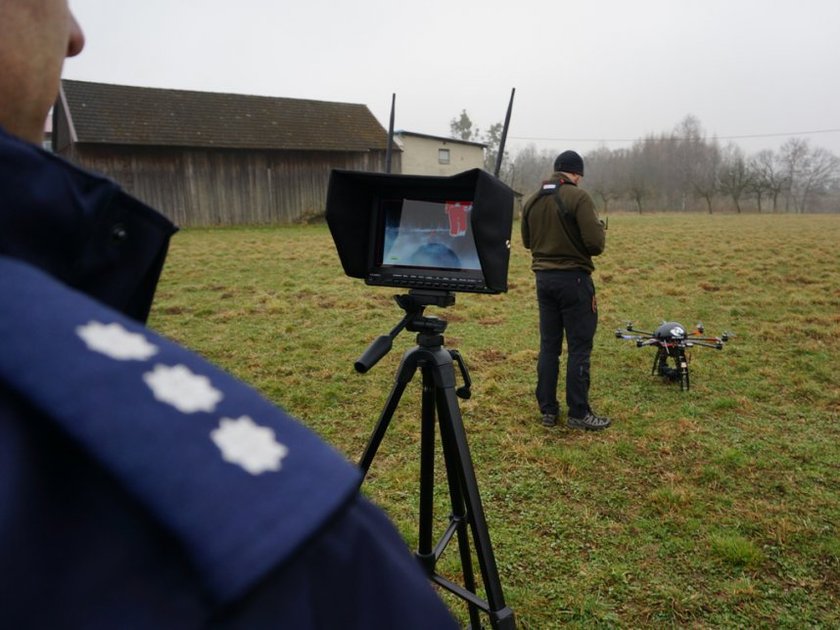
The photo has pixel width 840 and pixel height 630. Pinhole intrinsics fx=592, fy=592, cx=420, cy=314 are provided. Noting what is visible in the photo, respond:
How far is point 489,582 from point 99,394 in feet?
6.71

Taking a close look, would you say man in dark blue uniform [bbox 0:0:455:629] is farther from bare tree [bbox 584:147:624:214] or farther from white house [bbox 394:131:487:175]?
bare tree [bbox 584:147:624:214]

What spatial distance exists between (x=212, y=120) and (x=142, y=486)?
91.3 ft

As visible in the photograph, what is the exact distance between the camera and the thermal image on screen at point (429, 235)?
222 centimetres

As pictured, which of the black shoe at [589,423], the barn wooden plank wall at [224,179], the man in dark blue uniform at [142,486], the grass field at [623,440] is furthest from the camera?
the barn wooden plank wall at [224,179]

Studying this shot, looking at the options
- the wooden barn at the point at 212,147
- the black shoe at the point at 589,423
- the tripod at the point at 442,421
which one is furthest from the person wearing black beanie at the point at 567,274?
the wooden barn at the point at 212,147

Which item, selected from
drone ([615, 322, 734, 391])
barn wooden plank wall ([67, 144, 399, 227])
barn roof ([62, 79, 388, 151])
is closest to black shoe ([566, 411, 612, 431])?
drone ([615, 322, 734, 391])

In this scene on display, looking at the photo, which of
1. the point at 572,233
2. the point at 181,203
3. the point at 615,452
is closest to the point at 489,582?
the point at 615,452

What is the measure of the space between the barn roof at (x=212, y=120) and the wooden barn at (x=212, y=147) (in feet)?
0.14

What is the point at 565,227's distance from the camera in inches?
185

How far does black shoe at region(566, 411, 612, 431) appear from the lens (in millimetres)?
4938

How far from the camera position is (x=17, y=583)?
40 centimetres

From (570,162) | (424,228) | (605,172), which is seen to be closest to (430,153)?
(570,162)

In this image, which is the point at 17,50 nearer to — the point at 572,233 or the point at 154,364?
the point at 154,364

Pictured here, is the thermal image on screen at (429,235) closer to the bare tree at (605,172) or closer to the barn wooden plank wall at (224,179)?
the barn wooden plank wall at (224,179)
